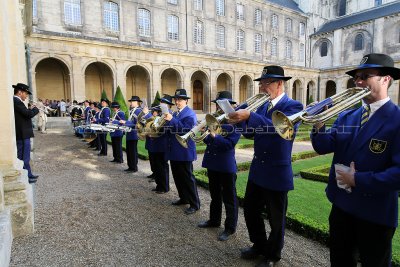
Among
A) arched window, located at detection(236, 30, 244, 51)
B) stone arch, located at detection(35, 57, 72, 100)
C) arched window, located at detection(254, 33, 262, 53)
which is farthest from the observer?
arched window, located at detection(254, 33, 262, 53)

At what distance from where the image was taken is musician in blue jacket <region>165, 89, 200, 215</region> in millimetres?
5332

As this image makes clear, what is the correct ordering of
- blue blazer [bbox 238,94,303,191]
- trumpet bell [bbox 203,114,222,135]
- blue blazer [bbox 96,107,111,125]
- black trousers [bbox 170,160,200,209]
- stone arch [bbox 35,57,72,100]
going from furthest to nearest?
stone arch [bbox 35,57,72,100]
blue blazer [bbox 96,107,111,125]
black trousers [bbox 170,160,200,209]
trumpet bell [bbox 203,114,222,135]
blue blazer [bbox 238,94,303,191]

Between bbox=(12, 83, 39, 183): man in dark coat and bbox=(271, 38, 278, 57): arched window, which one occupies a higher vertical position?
bbox=(271, 38, 278, 57): arched window

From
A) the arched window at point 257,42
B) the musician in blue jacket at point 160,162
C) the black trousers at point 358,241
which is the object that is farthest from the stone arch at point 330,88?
the black trousers at point 358,241

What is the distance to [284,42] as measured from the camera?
147 ft

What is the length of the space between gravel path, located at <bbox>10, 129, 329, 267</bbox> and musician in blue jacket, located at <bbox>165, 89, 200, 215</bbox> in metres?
0.34

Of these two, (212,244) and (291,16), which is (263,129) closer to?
(212,244)

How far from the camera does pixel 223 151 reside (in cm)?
432

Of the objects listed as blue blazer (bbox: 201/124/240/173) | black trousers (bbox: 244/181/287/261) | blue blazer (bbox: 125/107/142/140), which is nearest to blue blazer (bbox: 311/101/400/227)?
black trousers (bbox: 244/181/287/261)

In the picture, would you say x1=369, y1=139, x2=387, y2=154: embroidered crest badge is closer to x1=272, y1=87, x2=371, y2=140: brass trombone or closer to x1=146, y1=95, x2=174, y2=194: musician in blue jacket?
x1=272, y1=87, x2=371, y2=140: brass trombone

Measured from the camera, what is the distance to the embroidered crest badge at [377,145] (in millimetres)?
2193

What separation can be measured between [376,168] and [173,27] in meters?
34.4

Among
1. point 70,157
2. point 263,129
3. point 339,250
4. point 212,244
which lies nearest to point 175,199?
point 212,244

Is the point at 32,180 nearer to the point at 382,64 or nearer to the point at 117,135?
the point at 117,135
